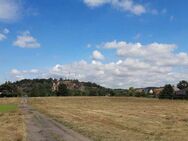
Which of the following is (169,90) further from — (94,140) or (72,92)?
(94,140)

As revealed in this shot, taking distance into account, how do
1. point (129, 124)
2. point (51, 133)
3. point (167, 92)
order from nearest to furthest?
point (51, 133), point (129, 124), point (167, 92)

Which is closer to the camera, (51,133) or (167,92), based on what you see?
(51,133)

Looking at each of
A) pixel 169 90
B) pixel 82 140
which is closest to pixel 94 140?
pixel 82 140

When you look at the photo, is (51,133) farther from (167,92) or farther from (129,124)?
(167,92)

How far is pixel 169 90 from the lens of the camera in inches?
6097

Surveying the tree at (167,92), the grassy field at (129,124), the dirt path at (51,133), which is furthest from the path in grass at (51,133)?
the tree at (167,92)

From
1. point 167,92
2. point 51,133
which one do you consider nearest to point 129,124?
point 51,133

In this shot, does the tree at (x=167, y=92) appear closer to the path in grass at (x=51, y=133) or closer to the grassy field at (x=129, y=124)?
the grassy field at (x=129, y=124)

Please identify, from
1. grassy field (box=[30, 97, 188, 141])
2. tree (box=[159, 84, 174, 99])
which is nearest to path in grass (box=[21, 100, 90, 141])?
grassy field (box=[30, 97, 188, 141])

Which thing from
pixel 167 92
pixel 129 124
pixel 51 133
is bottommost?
pixel 51 133

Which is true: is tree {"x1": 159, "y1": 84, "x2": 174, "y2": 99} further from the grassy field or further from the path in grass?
the path in grass

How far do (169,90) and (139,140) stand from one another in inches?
5420

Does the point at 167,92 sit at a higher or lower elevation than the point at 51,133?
higher

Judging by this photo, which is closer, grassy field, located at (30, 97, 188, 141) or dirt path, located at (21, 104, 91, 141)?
dirt path, located at (21, 104, 91, 141)
